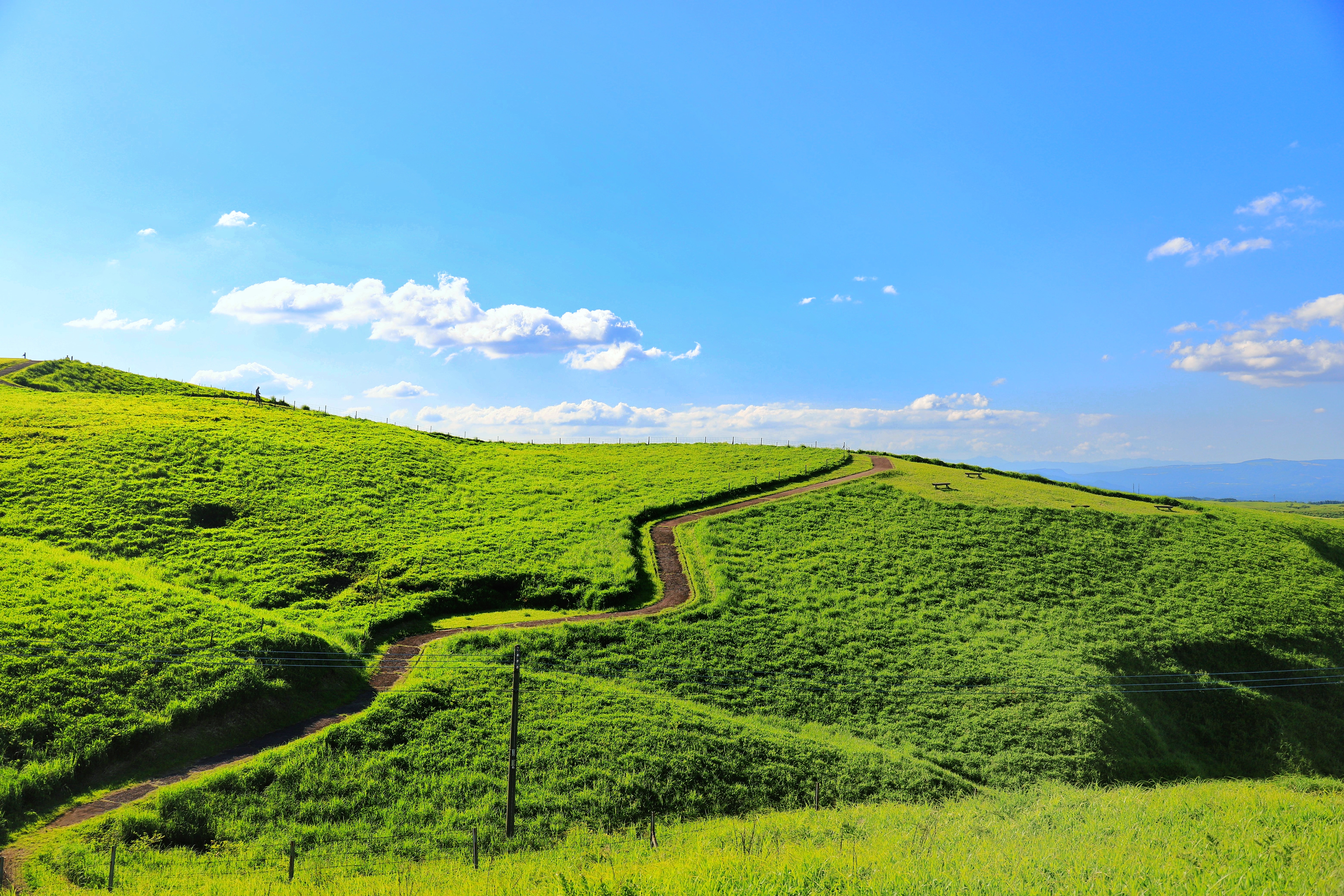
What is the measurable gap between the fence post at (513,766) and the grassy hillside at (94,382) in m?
66.6

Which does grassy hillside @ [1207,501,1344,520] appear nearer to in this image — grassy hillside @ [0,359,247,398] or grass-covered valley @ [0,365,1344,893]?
grass-covered valley @ [0,365,1344,893]

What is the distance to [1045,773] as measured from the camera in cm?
2345

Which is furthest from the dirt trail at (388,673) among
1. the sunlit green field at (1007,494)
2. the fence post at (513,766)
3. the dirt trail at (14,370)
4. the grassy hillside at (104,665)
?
the dirt trail at (14,370)

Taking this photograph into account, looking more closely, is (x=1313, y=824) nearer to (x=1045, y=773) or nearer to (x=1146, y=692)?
(x=1045, y=773)

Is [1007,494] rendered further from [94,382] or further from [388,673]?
[94,382]

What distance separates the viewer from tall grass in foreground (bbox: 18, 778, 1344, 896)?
947 cm

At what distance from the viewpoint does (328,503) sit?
1661 inches

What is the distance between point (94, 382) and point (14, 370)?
7.26 m

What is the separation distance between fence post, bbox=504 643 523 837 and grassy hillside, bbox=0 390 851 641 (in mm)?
12232

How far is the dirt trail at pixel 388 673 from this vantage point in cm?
1689

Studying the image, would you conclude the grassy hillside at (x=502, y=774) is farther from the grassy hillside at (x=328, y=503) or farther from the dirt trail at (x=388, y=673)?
the grassy hillside at (x=328, y=503)

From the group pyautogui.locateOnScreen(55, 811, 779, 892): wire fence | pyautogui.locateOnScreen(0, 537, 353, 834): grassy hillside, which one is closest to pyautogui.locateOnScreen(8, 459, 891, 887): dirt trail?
pyautogui.locateOnScreen(0, 537, 353, 834): grassy hillside

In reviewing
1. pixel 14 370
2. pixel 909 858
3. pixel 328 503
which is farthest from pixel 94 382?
pixel 909 858

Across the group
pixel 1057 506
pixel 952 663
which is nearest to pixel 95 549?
pixel 952 663
